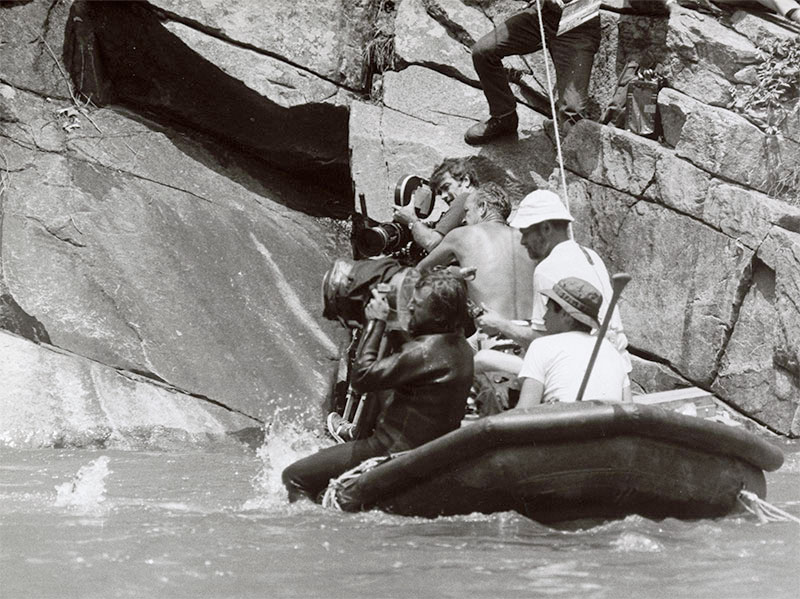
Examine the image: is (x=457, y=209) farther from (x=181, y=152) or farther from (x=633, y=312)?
(x=181, y=152)

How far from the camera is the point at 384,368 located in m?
6.18

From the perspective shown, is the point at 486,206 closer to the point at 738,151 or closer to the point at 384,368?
the point at 384,368

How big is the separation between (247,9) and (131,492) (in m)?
5.21

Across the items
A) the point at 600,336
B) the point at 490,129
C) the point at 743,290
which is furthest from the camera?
the point at 490,129

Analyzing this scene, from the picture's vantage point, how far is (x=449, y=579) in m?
5.18

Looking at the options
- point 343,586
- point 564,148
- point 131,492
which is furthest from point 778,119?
point 343,586

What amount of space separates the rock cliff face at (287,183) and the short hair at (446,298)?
3758mm

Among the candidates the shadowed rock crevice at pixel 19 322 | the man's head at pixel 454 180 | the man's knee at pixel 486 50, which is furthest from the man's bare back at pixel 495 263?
the shadowed rock crevice at pixel 19 322

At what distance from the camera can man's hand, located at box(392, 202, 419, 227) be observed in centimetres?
882

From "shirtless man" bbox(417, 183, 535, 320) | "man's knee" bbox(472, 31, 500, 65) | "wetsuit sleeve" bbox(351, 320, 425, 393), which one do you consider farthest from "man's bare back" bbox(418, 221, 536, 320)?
"man's knee" bbox(472, 31, 500, 65)

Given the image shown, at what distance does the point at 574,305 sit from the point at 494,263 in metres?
1.27

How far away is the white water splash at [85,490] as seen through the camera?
7.00 meters

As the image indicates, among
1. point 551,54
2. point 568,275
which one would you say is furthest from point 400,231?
point 551,54

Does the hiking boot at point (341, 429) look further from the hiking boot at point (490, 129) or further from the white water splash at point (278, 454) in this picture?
the hiking boot at point (490, 129)
